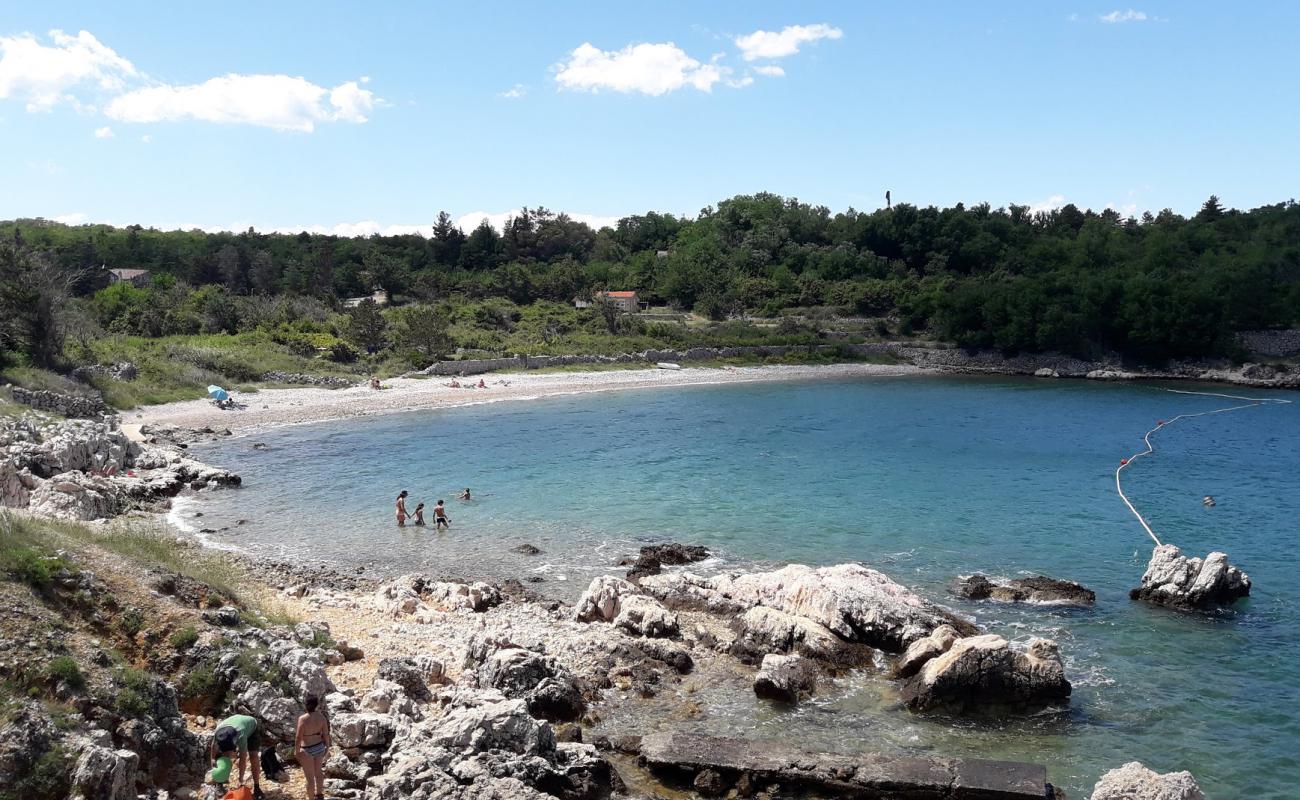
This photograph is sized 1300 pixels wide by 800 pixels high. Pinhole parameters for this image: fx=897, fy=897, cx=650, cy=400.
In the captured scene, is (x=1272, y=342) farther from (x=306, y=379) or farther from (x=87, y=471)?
(x=87, y=471)

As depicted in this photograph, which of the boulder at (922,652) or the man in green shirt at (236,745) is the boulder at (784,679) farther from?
the man in green shirt at (236,745)

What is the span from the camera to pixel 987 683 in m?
14.8

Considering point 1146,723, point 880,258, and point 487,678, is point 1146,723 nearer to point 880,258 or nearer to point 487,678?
point 487,678

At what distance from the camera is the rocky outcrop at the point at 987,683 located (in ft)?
48.5

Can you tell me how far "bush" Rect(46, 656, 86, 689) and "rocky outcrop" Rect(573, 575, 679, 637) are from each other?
9521 mm

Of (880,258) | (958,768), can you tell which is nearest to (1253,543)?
(958,768)

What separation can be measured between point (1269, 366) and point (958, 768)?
2868 inches

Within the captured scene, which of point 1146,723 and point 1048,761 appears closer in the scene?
point 1048,761


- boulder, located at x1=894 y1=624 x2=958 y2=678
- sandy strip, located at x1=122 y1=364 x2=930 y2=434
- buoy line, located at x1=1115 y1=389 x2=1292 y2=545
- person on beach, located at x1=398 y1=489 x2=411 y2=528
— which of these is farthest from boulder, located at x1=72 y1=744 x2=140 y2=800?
sandy strip, located at x1=122 y1=364 x2=930 y2=434

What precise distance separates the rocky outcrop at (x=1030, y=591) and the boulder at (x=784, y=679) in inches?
261

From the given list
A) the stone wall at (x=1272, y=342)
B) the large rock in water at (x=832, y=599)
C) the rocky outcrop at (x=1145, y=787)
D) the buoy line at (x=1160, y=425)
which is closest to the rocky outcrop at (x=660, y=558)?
the large rock in water at (x=832, y=599)

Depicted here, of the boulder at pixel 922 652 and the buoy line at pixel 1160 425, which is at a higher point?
the buoy line at pixel 1160 425

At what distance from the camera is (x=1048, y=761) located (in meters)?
13.2

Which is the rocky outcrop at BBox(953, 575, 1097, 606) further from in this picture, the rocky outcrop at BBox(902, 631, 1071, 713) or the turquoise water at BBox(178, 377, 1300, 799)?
the rocky outcrop at BBox(902, 631, 1071, 713)
